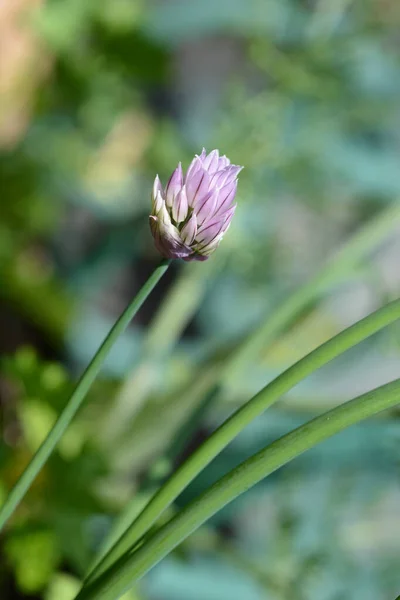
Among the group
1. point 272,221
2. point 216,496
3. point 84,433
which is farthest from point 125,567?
point 272,221

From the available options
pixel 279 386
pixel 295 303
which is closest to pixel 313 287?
pixel 295 303

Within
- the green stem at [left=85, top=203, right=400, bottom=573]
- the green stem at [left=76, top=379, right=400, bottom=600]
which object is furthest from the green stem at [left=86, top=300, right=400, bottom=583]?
the green stem at [left=85, top=203, right=400, bottom=573]

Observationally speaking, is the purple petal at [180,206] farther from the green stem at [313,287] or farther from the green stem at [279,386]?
the green stem at [313,287]

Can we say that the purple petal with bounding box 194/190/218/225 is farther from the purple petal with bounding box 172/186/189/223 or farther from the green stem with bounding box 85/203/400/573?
the green stem with bounding box 85/203/400/573

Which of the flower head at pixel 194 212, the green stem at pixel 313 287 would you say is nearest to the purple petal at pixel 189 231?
the flower head at pixel 194 212

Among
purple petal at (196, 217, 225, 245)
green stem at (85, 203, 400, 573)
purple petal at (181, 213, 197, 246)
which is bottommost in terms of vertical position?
purple petal at (181, 213, 197, 246)

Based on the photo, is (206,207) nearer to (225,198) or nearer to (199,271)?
(225,198)
